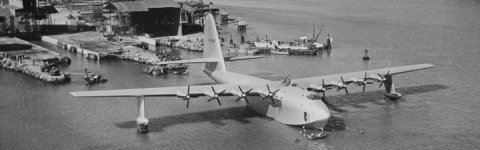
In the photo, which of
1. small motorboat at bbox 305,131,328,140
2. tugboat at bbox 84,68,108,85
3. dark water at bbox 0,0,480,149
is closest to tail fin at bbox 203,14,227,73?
dark water at bbox 0,0,480,149

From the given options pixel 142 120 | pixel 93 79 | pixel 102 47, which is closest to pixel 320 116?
pixel 142 120

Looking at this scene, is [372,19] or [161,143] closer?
[161,143]

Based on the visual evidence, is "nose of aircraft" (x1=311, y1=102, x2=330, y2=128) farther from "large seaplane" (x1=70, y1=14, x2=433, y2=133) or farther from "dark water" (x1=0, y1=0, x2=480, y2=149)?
"dark water" (x1=0, y1=0, x2=480, y2=149)

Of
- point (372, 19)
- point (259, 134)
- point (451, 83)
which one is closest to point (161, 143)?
point (259, 134)

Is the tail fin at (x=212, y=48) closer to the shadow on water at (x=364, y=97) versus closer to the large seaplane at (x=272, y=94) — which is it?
the large seaplane at (x=272, y=94)

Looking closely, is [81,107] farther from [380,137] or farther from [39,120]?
[380,137]

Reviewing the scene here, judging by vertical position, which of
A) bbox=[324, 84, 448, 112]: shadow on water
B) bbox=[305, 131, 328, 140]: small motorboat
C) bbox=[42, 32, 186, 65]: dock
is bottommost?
bbox=[305, 131, 328, 140]: small motorboat
